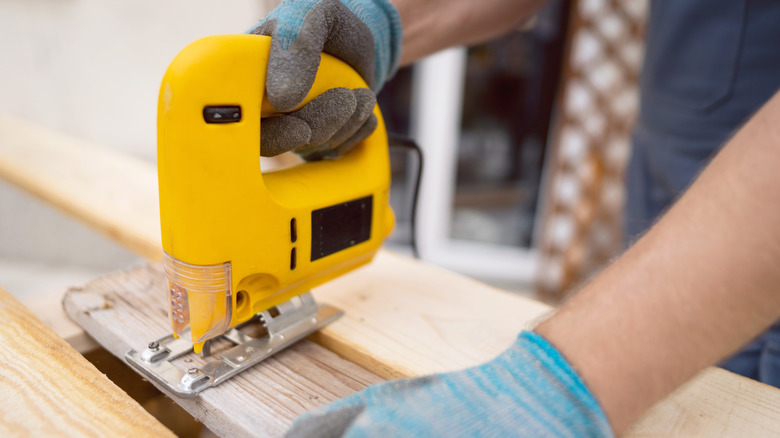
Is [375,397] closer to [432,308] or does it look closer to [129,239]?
[432,308]

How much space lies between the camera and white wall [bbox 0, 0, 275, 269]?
1.69 meters

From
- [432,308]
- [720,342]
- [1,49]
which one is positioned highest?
[1,49]

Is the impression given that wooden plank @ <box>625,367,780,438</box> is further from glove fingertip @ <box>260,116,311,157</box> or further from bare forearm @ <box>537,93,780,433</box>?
glove fingertip @ <box>260,116,311,157</box>

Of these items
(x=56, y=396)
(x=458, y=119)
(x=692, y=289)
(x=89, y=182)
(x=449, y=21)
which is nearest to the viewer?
(x=692, y=289)

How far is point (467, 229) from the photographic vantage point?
3207mm

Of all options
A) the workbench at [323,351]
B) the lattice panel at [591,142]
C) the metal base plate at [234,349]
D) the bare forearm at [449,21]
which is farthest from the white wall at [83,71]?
the lattice panel at [591,142]

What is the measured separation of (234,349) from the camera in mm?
→ 631

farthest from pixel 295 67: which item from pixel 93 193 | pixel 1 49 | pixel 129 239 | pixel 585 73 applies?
pixel 585 73

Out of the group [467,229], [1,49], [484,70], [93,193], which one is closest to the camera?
[93,193]

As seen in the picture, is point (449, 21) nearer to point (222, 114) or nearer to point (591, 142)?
point (222, 114)

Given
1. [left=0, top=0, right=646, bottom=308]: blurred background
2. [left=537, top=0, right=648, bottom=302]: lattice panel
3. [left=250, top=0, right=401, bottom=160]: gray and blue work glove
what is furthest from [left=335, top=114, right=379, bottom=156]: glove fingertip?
[left=537, top=0, right=648, bottom=302]: lattice panel

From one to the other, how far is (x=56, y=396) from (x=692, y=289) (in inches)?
25.5

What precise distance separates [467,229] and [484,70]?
103 centimetres

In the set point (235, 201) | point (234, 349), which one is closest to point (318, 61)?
point (235, 201)
